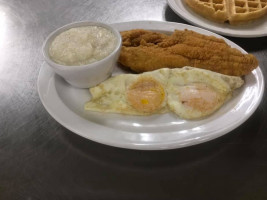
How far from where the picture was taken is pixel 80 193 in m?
1.28

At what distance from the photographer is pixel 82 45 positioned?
4.99ft

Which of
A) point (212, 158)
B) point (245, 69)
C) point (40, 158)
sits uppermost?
point (245, 69)

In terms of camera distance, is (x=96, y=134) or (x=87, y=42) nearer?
(x=96, y=134)

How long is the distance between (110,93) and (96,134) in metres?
0.32

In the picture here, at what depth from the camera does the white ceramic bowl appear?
1459 millimetres

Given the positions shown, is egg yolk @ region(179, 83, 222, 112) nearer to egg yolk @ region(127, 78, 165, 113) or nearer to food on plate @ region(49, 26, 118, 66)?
egg yolk @ region(127, 78, 165, 113)

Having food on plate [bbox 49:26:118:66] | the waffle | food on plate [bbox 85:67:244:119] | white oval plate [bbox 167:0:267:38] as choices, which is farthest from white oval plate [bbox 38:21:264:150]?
the waffle

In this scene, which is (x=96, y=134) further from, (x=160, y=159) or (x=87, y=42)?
(x=87, y=42)

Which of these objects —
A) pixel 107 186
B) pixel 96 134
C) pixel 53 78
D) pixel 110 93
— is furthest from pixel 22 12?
pixel 107 186

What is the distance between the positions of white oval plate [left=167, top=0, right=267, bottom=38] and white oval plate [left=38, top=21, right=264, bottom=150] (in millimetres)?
491

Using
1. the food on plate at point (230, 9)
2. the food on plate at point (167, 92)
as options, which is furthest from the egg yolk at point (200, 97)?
the food on plate at point (230, 9)

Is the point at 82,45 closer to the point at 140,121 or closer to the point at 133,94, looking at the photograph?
the point at 133,94

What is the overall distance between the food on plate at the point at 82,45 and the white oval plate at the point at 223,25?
2.52ft

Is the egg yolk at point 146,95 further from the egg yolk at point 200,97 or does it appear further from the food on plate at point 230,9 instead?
the food on plate at point 230,9
